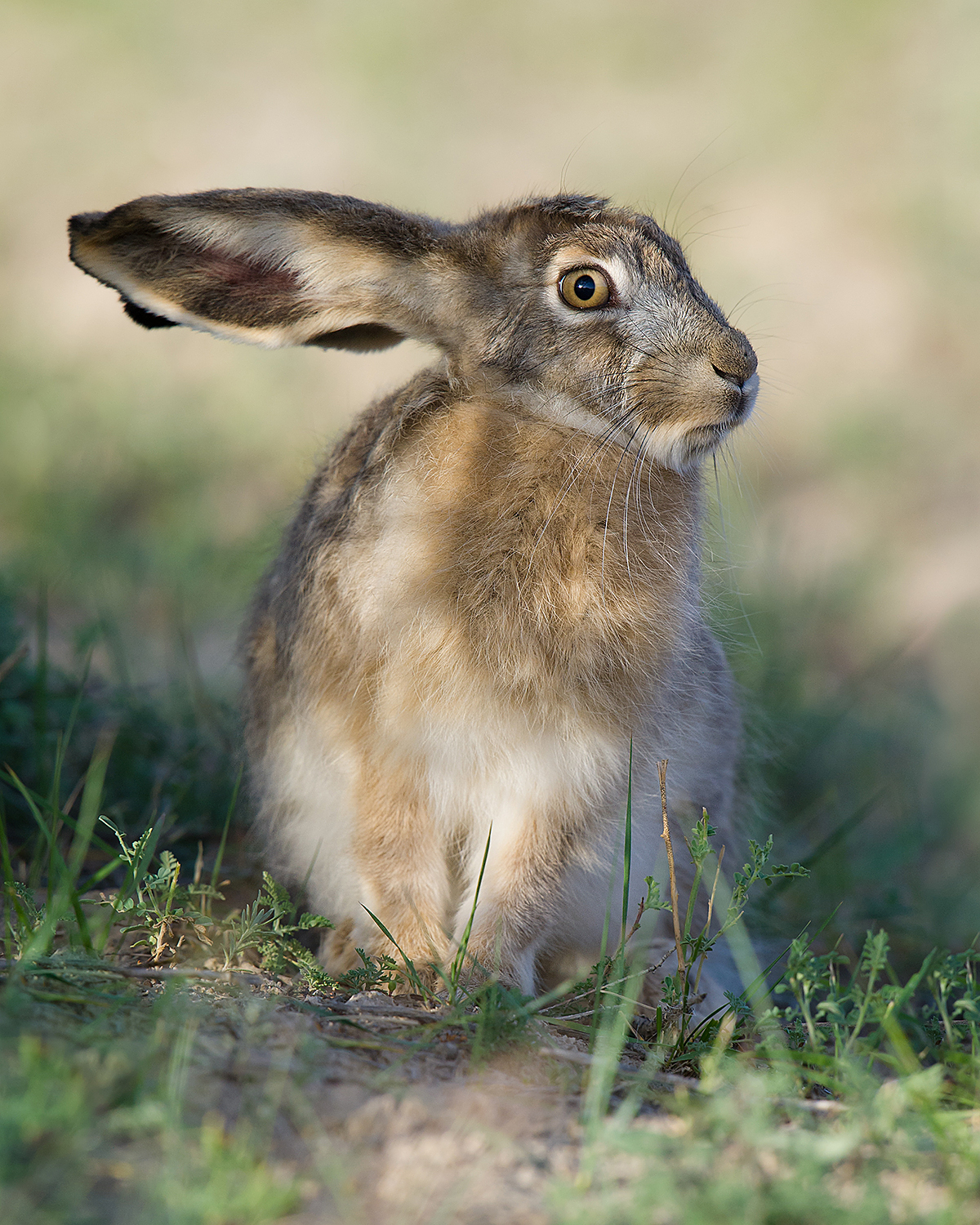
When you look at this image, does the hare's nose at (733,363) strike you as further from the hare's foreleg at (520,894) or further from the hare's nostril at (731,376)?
the hare's foreleg at (520,894)

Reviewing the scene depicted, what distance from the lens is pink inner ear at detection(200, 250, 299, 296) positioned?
2830mm

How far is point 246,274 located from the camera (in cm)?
288

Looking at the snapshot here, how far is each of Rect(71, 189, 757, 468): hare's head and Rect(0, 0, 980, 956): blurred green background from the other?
321 millimetres

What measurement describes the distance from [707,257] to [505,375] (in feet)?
19.8

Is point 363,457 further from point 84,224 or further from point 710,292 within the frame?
point 710,292

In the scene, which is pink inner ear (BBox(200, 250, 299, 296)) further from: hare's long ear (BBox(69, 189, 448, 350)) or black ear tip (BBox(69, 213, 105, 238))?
black ear tip (BBox(69, 213, 105, 238))

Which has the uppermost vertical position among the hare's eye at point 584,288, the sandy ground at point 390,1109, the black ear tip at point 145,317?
the hare's eye at point 584,288

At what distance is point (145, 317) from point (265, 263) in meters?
0.31

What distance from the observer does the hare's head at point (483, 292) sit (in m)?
2.72

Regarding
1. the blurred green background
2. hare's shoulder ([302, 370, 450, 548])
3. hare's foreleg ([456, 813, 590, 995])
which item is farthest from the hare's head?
hare's foreleg ([456, 813, 590, 995])

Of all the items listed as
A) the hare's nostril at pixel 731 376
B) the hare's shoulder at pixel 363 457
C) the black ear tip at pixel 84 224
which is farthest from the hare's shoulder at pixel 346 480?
the black ear tip at pixel 84 224

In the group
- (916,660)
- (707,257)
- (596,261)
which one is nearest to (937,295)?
(707,257)

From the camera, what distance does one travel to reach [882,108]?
955 centimetres

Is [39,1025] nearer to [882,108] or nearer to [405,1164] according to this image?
[405,1164]
